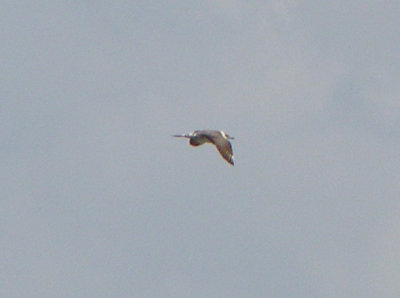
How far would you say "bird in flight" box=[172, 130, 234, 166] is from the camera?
9525 cm

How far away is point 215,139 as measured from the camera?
315ft

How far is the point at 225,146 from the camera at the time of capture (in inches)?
3748

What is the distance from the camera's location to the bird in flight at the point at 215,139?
9525 centimetres

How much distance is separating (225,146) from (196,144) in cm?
290

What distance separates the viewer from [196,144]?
3836 inches
